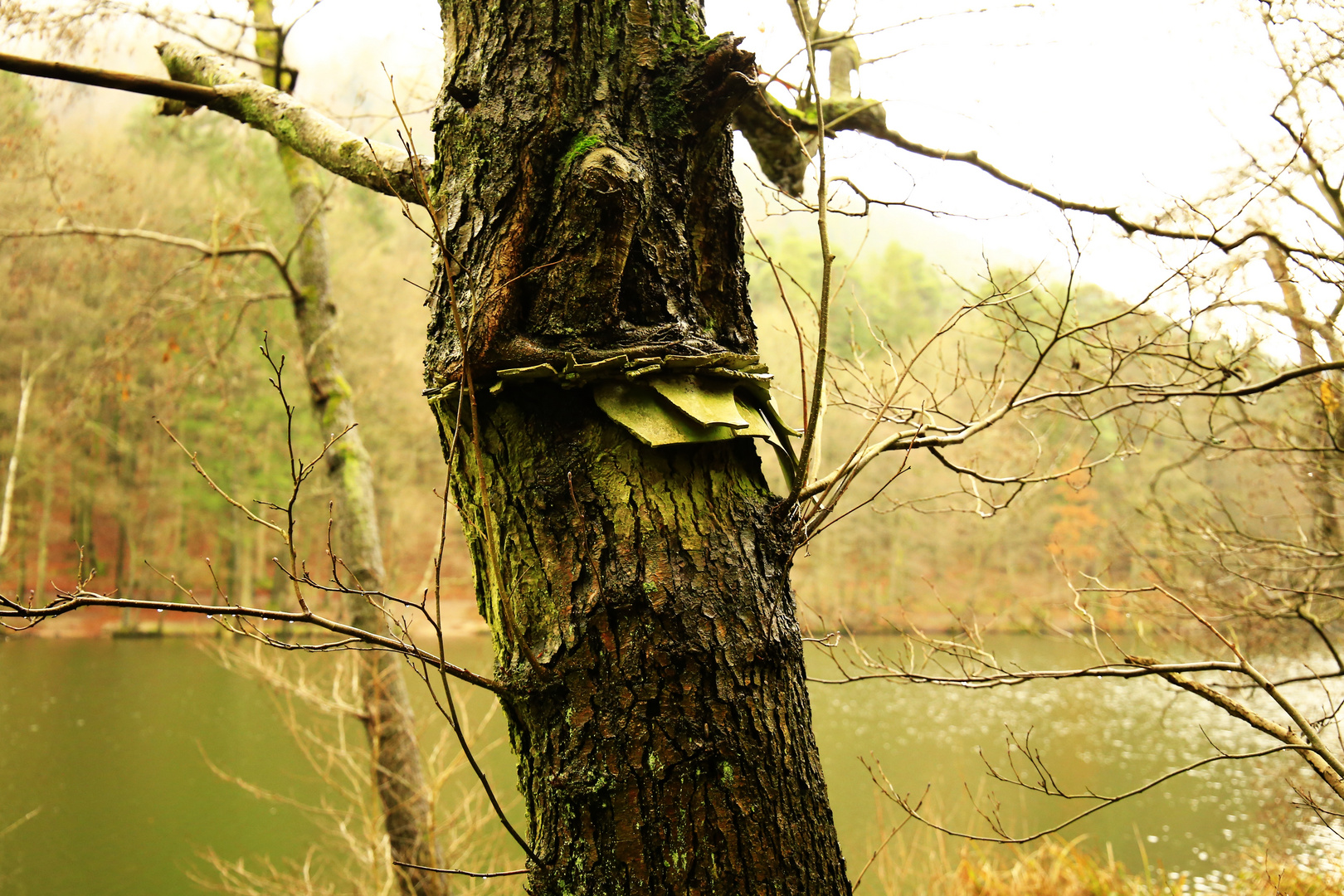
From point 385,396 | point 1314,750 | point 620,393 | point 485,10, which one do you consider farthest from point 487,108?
point 385,396

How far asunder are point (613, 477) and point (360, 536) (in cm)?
335

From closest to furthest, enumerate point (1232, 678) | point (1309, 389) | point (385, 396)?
1. point (1309, 389)
2. point (1232, 678)
3. point (385, 396)

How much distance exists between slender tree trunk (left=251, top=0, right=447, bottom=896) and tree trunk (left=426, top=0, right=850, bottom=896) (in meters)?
2.29

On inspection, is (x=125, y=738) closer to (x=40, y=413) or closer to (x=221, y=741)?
(x=221, y=741)

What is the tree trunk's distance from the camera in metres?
1.03

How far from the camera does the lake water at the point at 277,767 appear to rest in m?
6.04

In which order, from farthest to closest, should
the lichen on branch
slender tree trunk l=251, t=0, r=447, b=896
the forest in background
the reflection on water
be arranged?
1. the forest in background
2. the reflection on water
3. slender tree trunk l=251, t=0, r=447, b=896
4. the lichen on branch

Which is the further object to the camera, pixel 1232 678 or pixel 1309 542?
pixel 1232 678

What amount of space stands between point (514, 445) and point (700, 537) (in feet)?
0.95

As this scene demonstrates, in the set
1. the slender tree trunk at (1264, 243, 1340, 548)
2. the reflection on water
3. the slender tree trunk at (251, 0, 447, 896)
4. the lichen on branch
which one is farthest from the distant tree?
the reflection on water

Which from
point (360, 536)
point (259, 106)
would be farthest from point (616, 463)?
point (360, 536)

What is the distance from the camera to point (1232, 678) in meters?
4.65

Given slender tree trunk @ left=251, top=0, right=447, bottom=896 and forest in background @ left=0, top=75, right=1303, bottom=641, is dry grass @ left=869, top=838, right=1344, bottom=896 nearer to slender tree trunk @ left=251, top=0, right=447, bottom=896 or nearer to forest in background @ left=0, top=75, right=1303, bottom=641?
slender tree trunk @ left=251, top=0, right=447, bottom=896

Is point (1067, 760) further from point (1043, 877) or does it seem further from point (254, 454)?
point (254, 454)
